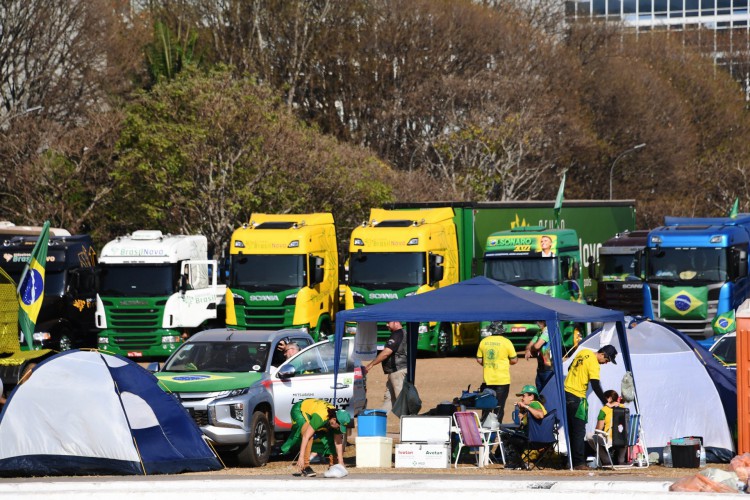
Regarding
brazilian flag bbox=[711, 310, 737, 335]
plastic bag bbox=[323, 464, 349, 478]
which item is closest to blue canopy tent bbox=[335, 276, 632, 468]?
plastic bag bbox=[323, 464, 349, 478]

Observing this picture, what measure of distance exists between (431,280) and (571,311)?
44.5ft

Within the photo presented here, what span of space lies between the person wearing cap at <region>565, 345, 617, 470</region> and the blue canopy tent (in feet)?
0.54

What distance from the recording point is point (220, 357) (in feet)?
54.6

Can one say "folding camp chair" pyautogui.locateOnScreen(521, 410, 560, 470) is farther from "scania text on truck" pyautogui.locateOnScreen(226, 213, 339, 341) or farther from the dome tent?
"scania text on truck" pyautogui.locateOnScreen(226, 213, 339, 341)

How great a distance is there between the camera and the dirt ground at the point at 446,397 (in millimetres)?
14398

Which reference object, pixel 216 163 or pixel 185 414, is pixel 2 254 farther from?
pixel 185 414

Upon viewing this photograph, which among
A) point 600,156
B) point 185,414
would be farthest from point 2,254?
point 600,156

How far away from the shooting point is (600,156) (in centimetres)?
6397

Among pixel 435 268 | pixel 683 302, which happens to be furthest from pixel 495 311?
pixel 683 302

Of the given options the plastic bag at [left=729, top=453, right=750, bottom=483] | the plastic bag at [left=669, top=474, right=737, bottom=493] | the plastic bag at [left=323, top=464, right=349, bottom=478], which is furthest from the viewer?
the plastic bag at [left=323, top=464, right=349, bottom=478]

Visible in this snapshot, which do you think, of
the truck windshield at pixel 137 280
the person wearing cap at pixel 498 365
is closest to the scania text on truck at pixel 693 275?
the truck windshield at pixel 137 280

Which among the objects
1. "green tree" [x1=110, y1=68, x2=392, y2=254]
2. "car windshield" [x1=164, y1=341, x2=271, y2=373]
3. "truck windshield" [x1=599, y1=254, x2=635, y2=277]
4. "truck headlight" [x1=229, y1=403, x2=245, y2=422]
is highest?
"green tree" [x1=110, y1=68, x2=392, y2=254]

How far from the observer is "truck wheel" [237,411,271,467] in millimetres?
15164

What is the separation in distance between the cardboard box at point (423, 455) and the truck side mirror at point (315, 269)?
13.8 meters
